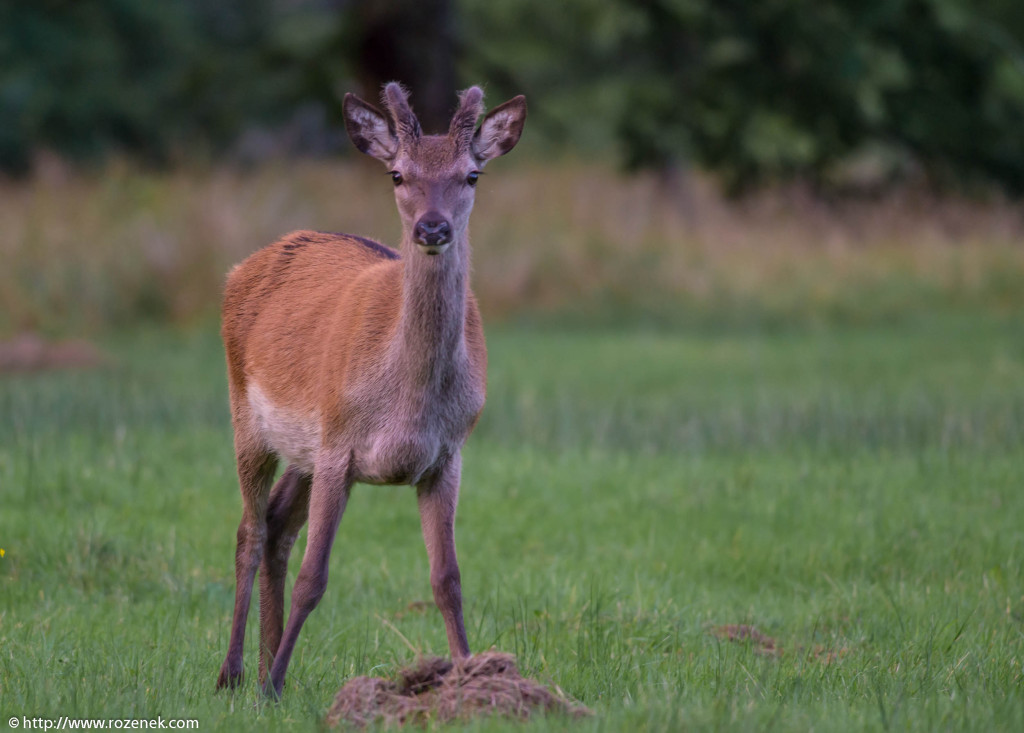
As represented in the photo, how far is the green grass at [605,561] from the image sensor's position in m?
5.13

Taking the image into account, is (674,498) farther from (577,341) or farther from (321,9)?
(321,9)

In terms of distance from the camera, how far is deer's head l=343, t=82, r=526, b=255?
204 inches

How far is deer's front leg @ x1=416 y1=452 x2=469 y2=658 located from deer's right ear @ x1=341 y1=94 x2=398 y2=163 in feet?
4.22

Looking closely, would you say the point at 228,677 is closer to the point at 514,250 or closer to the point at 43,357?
the point at 43,357

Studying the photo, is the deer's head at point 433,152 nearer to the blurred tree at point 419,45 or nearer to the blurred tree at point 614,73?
the blurred tree at point 614,73

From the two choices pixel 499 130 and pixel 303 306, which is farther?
pixel 303 306

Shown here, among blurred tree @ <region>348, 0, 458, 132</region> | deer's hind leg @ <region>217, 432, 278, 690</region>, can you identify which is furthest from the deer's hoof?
blurred tree @ <region>348, 0, 458, 132</region>

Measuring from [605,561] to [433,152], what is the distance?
3.12 metres

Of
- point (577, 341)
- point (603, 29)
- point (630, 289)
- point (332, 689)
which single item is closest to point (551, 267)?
→ point (630, 289)

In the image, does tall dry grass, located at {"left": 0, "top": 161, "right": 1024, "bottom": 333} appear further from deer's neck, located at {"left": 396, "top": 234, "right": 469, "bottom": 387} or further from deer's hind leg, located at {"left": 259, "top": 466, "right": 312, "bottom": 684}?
deer's neck, located at {"left": 396, "top": 234, "right": 469, "bottom": 387}

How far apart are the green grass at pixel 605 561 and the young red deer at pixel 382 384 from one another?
41cm

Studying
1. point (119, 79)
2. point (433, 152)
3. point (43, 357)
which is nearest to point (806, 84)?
point (43, 357)

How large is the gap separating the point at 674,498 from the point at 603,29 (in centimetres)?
1419

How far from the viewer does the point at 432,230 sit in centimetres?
508
